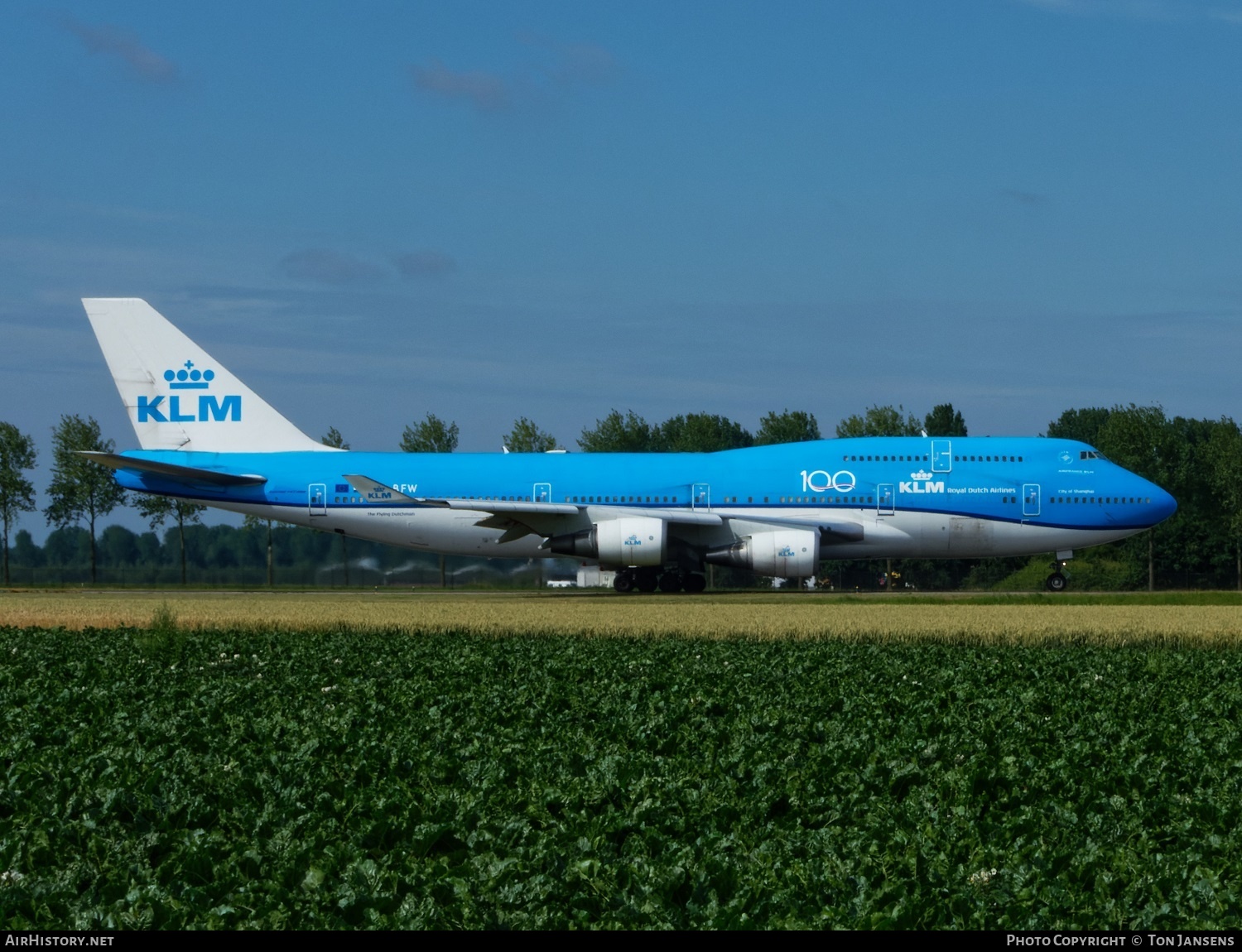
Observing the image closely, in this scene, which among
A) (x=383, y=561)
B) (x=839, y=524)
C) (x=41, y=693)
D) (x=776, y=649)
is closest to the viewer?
(x=41, y=693)

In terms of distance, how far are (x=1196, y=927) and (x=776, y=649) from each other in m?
12.4

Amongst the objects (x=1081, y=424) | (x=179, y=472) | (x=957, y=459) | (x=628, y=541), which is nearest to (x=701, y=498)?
(x=628, y=541)

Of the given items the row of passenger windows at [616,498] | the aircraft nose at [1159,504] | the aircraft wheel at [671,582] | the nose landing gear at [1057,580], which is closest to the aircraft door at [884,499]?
the row of passenger windows at [616,498]

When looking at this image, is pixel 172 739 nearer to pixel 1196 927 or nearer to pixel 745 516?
pixel 1196 927

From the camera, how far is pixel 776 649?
719 inches

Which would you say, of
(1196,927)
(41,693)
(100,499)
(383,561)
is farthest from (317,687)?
(100,499)

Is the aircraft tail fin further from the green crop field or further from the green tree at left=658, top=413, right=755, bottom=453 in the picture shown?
the green tree at left=658, top=413, right=755, bottom=453

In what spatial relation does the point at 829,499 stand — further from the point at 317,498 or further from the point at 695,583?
the point at 317,498

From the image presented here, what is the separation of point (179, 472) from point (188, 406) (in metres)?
3.00

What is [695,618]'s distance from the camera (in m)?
24.0

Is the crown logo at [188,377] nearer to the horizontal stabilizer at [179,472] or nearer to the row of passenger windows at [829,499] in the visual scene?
the horizontal stabilizer at [179,472]

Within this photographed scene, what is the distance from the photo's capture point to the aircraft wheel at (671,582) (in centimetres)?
3666

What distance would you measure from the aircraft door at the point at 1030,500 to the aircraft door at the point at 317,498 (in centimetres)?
1767

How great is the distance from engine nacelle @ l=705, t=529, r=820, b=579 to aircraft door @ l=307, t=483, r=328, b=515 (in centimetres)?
1077
